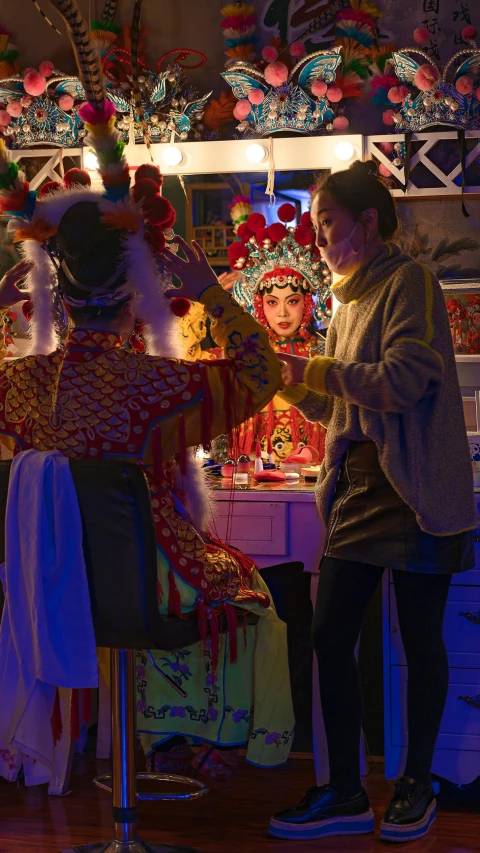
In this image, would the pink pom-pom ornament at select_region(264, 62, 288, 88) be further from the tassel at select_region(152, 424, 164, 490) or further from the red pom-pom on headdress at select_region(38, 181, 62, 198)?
the tassel at select_region(152, 424, 164, 490)

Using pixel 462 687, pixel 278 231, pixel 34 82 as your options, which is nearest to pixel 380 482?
pixel 462 687

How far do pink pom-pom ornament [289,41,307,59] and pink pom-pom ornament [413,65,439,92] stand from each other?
1.20 ft

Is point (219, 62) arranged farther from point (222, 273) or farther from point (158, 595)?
point (158, 595)

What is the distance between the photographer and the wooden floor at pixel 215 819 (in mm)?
2373

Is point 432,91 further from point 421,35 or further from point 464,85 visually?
point 421,35

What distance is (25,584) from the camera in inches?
76.8

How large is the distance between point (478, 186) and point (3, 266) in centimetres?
154

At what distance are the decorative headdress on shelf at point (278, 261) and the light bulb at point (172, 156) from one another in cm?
29

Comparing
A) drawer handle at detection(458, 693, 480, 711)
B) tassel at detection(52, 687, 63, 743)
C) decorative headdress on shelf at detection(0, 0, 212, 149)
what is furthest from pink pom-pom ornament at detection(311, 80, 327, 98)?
tassel at detection(52, 687, 63, 743)

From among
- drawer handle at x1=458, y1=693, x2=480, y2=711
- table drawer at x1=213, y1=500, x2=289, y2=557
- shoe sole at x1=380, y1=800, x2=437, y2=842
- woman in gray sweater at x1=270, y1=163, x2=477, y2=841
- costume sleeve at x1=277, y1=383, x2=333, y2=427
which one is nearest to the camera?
woman in gray sweater at x1=270, y1=163, x2=477, y2=841

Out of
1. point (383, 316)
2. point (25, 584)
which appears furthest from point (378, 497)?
point (25, 584)

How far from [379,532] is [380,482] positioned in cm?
11

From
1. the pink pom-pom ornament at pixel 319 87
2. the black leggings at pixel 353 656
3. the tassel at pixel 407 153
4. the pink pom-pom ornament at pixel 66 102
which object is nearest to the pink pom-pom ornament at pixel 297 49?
the pink pom-pom ornament at pixel 319 87

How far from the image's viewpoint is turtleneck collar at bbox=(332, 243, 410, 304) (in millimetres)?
2344
